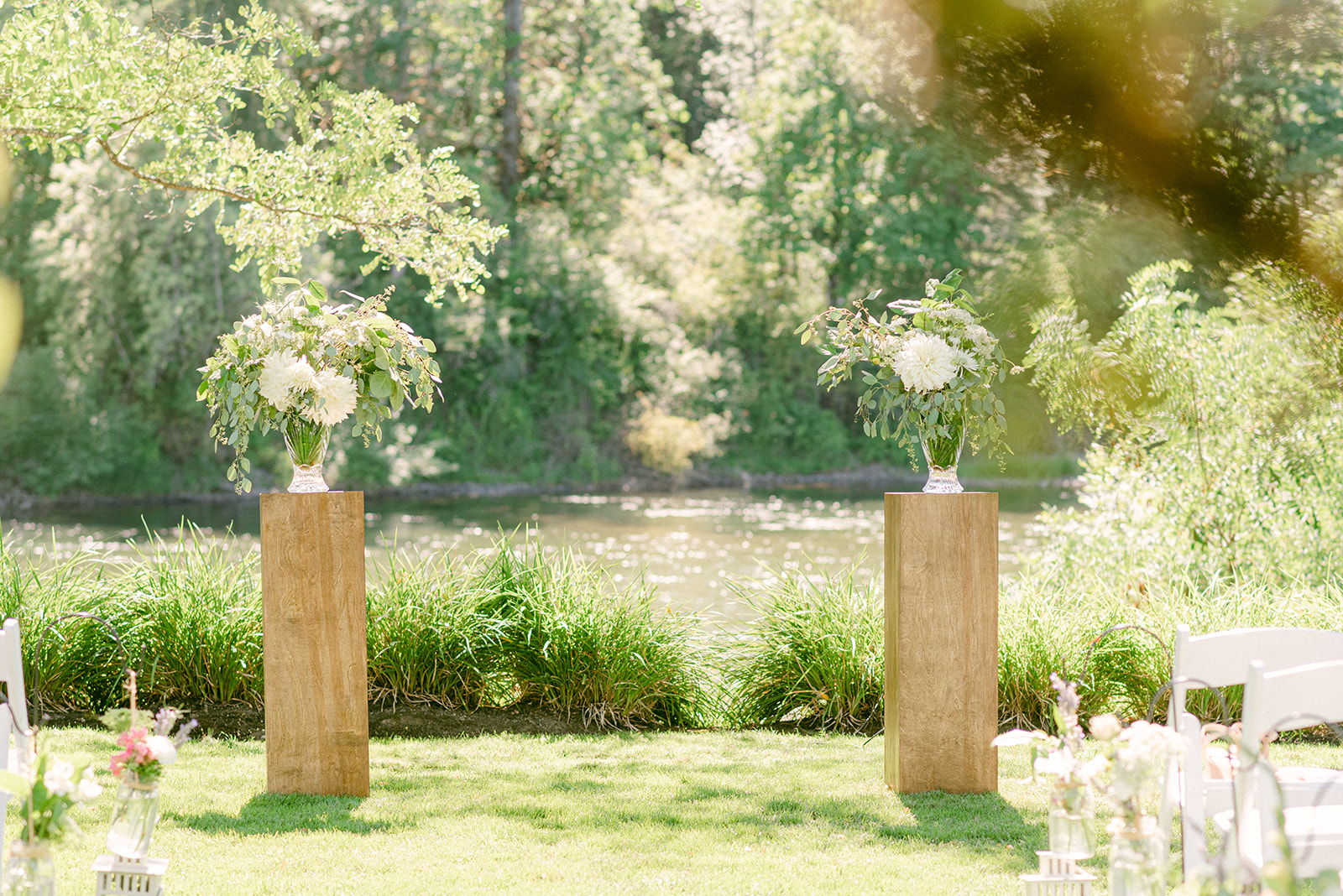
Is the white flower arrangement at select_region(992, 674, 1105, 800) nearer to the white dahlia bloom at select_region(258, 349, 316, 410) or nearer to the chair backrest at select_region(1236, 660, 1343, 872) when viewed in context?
the chair backrest at select_region(1236, 660, 1343, 872)

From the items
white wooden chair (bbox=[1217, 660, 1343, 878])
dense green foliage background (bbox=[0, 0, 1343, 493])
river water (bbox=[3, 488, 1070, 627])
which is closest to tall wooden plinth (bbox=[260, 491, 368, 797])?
white wooden chair (bbox=[1217, 660, 1343, 878])

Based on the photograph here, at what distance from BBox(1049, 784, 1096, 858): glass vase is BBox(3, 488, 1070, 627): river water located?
6.62 metres

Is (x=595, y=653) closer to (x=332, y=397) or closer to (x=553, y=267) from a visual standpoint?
(x=332, y=397)

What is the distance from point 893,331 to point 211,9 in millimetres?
17939

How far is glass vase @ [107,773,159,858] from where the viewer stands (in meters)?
2.32

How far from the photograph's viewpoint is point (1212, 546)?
22.1ft

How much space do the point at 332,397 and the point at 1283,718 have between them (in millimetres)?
2791

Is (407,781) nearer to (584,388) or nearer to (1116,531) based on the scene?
(1116,531)

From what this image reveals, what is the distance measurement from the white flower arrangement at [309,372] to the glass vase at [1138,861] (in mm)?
2448

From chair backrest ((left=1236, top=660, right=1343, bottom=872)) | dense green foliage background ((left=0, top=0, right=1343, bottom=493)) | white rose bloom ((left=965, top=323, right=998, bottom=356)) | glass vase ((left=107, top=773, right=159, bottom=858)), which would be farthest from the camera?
dense green foliage background ((left=0, top=0, right=1343, bottom=493))

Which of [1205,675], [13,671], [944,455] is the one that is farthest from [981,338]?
[13,671]

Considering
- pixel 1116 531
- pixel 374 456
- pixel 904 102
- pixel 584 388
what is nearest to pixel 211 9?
pixel 374 456

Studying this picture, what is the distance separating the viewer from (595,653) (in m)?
5.26

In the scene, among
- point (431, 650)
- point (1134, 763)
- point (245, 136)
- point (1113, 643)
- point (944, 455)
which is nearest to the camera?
point (1134, 763)
